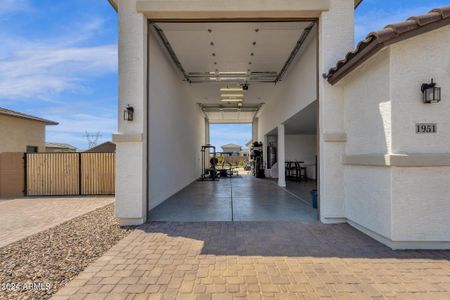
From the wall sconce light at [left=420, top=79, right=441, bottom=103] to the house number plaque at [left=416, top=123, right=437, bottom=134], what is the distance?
333 mm

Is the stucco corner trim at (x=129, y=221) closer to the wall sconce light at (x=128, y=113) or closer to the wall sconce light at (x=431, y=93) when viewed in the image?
the wall sconce light at (x=128, y=113)

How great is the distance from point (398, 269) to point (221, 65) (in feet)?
24.6

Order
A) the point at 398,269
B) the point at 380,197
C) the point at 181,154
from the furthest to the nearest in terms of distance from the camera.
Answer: the point at 181,154, the point at 380,197, the point at 398,269

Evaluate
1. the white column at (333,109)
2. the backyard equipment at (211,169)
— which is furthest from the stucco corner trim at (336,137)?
the backyard equipment at (211,169)

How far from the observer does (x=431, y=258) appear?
10.9 feet

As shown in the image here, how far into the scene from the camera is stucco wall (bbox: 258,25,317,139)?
6684 millimetres

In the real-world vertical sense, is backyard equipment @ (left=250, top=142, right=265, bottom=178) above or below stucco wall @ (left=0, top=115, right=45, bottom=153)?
below

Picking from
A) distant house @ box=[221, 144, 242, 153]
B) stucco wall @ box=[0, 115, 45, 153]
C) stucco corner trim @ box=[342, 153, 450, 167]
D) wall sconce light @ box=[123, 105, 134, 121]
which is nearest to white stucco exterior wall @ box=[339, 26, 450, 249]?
stucco corner trim @ box=[342, 153, 450, 167]

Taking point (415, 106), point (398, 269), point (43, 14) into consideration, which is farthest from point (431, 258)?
point (43, 14)

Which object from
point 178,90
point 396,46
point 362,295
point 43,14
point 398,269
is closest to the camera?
point 362,295

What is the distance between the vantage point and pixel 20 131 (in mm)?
12930

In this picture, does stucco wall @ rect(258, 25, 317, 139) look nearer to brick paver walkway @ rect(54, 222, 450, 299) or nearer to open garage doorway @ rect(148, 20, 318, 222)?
open garage doorway @ rect(148, 20, 318, 222)

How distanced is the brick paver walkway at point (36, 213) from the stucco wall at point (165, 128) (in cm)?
202

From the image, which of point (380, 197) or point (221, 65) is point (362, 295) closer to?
point (380, 197)
